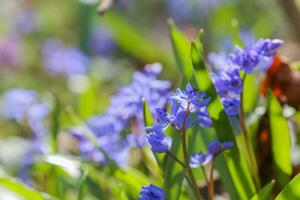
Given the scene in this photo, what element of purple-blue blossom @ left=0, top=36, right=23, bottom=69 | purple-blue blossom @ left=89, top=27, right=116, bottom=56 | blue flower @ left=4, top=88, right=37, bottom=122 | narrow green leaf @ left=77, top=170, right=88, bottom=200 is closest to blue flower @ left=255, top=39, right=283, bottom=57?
narrow green leaf @ left=77, top=170, right=88, bottom=200

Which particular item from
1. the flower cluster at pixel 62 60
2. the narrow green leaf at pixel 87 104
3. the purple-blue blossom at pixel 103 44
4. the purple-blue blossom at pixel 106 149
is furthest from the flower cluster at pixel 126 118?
the purple-blue blossom at pixel 103 44

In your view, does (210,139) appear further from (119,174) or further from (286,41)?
(286,41)

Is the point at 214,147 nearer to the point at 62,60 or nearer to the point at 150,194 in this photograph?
the point at 150,194

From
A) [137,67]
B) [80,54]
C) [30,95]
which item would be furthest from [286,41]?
[30,95]

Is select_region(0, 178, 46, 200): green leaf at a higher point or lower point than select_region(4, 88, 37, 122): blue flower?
lower

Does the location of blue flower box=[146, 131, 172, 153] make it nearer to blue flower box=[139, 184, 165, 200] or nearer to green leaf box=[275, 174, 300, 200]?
blue flower box=[139, 184, 165, 200]

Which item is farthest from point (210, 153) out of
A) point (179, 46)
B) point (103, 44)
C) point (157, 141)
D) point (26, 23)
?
point (26, 23)

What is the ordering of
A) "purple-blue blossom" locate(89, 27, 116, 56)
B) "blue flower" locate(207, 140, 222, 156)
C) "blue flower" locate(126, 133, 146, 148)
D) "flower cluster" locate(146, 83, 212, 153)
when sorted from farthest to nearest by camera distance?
"purple-blue blossom" locate(89, 27, 116, 56), "blue flower" locate(126, 133, 146, 148), "blue flower" locate(207, 140, 222, 156), "flower cluster" locate(146, 83, 212, 153)
